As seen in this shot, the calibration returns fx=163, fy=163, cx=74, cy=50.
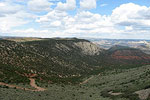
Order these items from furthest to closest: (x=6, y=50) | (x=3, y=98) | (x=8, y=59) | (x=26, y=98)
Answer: (x=6, y=50), (x=8, y=59), (x=26, y=98), (x=3, y=98)

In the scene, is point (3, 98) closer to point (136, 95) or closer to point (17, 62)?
point (136, 95)

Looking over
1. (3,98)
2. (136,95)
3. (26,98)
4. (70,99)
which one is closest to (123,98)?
(136,95)

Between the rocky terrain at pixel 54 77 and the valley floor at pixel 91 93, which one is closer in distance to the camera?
the valley floor at pixel 91 93

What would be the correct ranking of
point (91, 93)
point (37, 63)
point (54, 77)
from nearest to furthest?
1. point (91, 93)
2. point (54, 77)
3. point (37, 63)

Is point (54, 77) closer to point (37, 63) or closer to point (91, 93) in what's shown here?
point (37, 63)

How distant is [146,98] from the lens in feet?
92.8

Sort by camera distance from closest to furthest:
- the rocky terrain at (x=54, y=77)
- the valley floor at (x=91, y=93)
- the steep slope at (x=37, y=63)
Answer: the valley floor at (x=91, y=93)
the rocky terrain at (x=54, y=77)
the steep slope at (x=37, y=63)

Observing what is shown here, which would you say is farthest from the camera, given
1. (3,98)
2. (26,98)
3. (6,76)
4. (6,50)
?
(6,50)

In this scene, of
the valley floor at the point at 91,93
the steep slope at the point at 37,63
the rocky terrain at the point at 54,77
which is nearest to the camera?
the valley floor at the point at 91,93

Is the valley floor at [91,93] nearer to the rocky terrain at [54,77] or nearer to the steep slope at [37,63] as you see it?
the rocky terrain at [54,77]

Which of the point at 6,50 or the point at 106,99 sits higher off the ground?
the point at 6,50

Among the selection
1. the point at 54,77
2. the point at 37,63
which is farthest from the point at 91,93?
the point at 37,63

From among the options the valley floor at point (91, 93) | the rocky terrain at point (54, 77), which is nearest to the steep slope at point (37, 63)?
the rocky terrain at point (54, 77)

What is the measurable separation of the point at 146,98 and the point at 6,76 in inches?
1674
